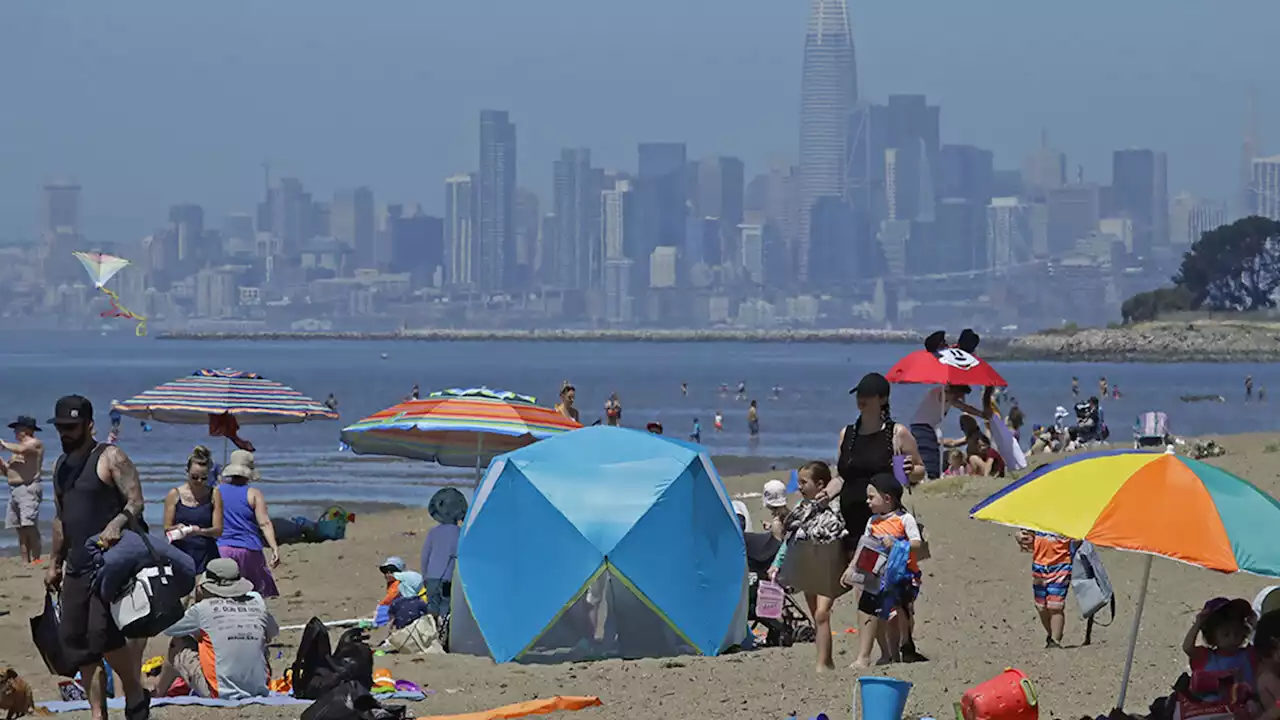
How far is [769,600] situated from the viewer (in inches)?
455

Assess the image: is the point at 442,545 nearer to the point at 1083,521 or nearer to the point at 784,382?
the point at 1083,521

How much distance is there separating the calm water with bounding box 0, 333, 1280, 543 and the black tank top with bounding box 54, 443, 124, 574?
14871mm

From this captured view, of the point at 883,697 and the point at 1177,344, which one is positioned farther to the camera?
the point at 1177,344

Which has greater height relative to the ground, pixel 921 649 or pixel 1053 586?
pixel 1053 586

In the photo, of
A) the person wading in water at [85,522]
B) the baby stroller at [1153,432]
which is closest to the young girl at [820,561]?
the person wading in water at [85,522]

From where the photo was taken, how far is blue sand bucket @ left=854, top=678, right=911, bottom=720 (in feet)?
26.2

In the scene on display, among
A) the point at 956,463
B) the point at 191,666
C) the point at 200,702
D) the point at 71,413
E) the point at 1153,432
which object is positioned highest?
the point at 71,413

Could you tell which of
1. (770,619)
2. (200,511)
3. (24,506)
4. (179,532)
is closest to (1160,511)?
(770,619)

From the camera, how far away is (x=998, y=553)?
47.5 ft

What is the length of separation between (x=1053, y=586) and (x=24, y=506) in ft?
32.1

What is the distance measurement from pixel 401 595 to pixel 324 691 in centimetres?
331

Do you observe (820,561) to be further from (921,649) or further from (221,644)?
(221,644)

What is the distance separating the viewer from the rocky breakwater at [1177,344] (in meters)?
140

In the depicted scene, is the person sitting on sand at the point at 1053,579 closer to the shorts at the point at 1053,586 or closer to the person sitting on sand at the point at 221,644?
the shorts at the point at 1053,586
